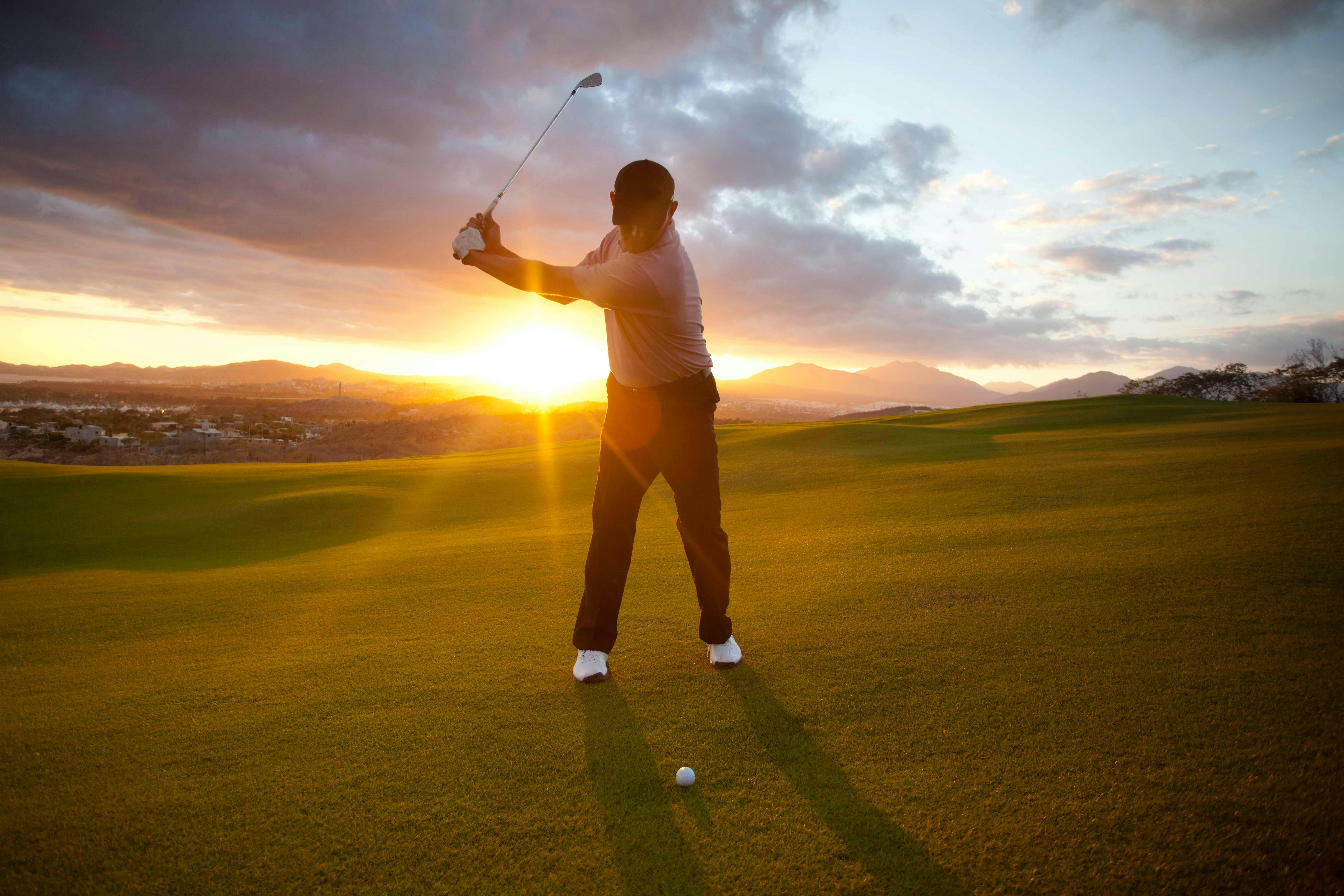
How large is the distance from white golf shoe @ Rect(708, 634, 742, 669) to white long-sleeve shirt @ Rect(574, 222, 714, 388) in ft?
4.79

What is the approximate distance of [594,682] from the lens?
3.16 meters

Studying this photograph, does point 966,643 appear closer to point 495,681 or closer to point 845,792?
point 845,792

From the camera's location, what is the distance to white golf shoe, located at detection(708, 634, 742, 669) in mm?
3275

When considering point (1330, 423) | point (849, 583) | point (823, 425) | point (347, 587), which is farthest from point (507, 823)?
point (823, 425)

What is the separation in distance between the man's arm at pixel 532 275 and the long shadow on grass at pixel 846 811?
85.2 inches

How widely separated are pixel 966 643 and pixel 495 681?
2.50m

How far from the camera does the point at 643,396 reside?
342 cm

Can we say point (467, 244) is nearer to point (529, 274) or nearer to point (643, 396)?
point (529, 274)

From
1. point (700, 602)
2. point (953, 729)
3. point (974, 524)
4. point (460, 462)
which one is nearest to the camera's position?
point (953, 729)

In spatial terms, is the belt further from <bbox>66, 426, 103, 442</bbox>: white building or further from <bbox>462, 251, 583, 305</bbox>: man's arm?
<bbox>66, 426, 103, 442</bbox>: white building

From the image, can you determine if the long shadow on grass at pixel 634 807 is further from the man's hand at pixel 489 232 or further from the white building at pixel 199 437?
the white building at pixel 199 437

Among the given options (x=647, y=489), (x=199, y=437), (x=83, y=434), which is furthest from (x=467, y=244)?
(x=199, y=437)

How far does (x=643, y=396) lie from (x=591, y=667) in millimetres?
1461

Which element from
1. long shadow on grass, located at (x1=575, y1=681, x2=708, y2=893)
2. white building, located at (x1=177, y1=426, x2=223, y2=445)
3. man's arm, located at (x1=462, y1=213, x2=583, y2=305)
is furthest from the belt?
white building, located at (x1=177, y1=426, x2=223, y2=445)
